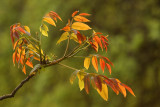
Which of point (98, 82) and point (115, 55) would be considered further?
point (115, 55)

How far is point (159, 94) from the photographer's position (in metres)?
1.71

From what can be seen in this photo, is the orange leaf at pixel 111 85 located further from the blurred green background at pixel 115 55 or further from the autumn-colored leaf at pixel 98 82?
the blurred green background at pixel 115 55

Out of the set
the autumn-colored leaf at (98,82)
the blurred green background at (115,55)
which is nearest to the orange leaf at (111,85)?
the autumn-colored leaf at (98,82)

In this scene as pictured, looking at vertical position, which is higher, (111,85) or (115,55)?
(111,85)

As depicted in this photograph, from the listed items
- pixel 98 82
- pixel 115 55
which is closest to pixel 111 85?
pixel 98 82

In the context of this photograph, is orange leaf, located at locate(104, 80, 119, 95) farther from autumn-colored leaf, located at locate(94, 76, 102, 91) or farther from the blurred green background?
the blurred green background

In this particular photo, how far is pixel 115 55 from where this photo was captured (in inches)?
70.8

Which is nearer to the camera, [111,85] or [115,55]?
[111,85]

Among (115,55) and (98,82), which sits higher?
(98,82)

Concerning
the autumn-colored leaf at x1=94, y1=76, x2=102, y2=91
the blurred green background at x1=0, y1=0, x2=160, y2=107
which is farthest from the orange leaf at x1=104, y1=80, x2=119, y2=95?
the blurred green background at x1=0, y1=0, x2=160, y2=107

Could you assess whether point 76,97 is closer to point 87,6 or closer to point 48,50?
point 48,50

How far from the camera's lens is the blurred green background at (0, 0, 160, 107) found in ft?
5.69

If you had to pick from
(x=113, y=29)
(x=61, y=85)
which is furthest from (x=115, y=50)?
(x=61, y=85)

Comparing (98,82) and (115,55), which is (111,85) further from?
(115,55)
